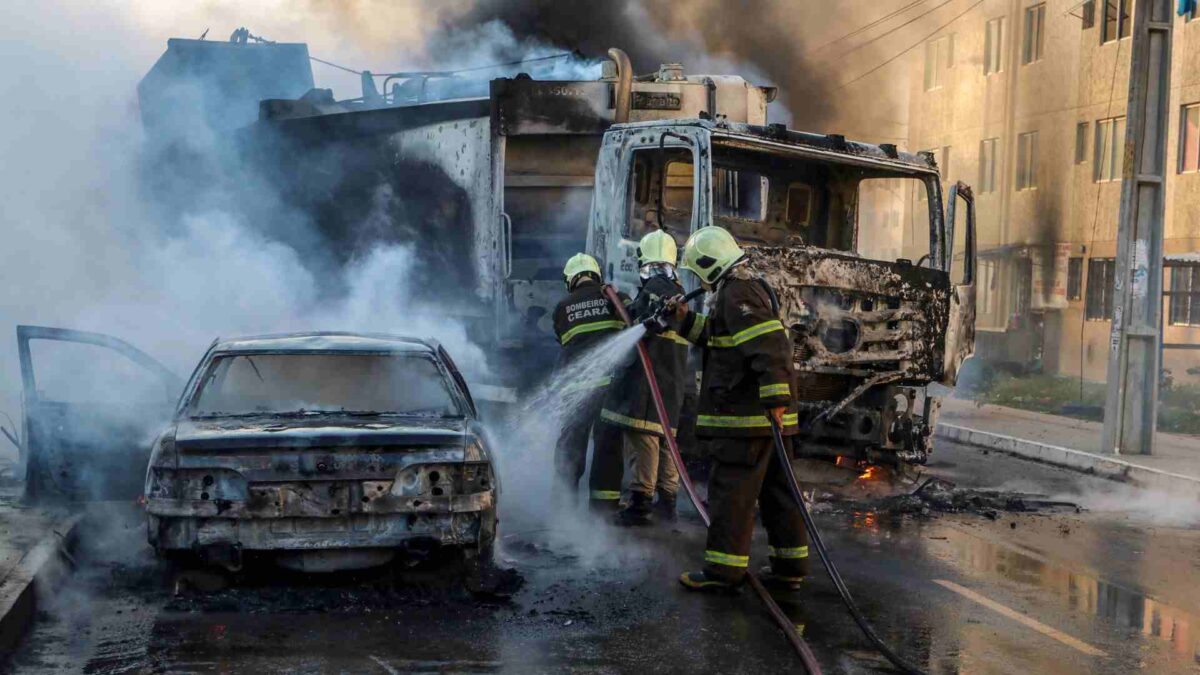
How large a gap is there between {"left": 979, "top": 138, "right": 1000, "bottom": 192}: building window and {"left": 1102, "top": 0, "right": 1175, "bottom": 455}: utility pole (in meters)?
18.8

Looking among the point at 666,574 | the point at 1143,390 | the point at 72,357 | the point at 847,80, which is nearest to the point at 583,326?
the point at 666,574

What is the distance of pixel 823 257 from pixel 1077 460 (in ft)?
16.8

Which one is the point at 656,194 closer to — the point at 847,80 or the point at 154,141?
the point at 154,141

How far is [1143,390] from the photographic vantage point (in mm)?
13641

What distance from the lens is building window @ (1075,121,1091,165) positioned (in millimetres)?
28250

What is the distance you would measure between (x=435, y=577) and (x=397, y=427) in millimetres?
726

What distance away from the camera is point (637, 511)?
8.94 meters

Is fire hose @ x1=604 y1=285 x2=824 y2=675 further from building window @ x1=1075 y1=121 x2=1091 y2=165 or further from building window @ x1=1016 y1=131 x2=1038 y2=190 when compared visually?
building window @ x1=1016 y1=131 x2=1038 y2=190

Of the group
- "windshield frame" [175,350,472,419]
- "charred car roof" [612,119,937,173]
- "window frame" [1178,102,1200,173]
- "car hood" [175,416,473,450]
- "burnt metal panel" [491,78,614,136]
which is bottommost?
"car hood" [175,416,473,450]

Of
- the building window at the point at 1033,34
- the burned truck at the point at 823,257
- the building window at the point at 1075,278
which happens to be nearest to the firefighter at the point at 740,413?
the burned truck at the point at 823,257

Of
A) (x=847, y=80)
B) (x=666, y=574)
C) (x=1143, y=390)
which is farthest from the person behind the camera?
(x=847, y=80)

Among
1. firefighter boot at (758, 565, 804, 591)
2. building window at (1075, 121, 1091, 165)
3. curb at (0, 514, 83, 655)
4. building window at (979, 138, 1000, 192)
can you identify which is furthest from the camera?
building window at (979, 138, 1000, 192)

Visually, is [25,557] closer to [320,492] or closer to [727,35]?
[320,492]

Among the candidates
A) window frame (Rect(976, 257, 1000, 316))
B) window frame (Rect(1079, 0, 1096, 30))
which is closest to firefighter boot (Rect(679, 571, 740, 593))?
window frame (Rect(1079, 0, 1096, 30))
